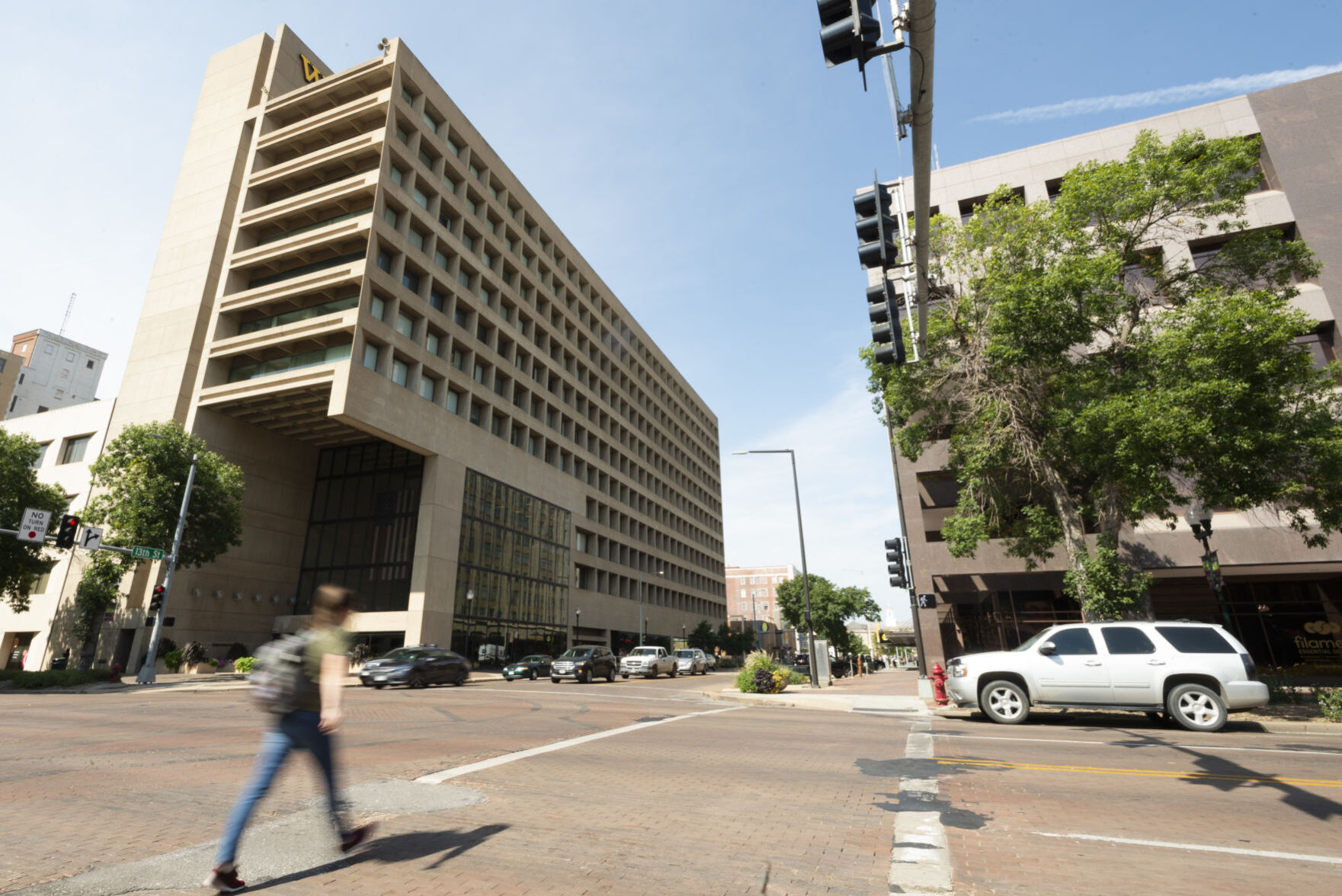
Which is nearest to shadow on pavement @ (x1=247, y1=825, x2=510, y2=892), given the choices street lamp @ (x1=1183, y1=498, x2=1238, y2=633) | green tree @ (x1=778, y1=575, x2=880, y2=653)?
street lamp @ (x1=1183, y1=498, x2=1238, y2=633)

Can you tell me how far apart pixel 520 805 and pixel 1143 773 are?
6992 millimetres

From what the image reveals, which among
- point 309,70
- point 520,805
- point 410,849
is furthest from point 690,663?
point 309,70

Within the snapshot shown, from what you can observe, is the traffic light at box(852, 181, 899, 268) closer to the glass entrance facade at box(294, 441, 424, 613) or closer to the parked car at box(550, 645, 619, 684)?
the parked car at box(550, 645, 619, 684)

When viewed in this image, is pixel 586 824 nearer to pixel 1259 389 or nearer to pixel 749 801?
pixel 749 801

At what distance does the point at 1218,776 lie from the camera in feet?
23.2

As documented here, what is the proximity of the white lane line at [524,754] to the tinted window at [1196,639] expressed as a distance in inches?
365

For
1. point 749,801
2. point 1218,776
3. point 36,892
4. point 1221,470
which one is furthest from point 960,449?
point 36,892

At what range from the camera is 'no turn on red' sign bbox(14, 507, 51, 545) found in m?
20.5

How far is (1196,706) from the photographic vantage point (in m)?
10.9

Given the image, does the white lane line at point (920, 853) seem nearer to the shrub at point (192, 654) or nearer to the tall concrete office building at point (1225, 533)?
the tall concrete office building at point (1225, 533)

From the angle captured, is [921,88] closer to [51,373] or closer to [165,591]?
[165,591]

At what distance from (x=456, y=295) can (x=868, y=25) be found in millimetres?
39360

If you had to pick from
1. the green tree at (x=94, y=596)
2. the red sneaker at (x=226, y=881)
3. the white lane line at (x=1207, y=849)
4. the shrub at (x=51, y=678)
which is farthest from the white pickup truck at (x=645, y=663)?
the red sneaker at (x=226, y=881)

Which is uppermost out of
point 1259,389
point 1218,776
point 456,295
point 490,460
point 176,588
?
point 456,295
